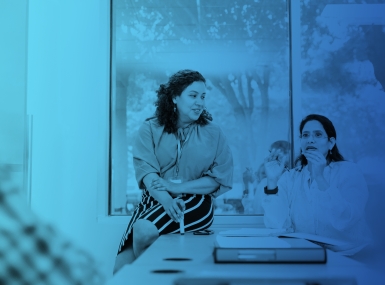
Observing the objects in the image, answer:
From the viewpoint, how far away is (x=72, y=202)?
2.06 meters

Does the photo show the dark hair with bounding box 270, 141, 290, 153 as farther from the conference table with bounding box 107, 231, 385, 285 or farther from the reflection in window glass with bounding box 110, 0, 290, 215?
the conference table with bounding box 107, 231, 385, 285

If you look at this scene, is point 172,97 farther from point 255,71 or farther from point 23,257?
point 23,257

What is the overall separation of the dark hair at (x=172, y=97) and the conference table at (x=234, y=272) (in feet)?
3.25

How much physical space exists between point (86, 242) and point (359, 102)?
143 cm

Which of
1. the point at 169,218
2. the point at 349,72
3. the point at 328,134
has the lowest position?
the point at 169,218

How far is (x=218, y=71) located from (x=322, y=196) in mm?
811

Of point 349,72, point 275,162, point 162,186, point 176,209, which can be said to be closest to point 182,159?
point 162,186

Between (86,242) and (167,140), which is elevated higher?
(167,140)

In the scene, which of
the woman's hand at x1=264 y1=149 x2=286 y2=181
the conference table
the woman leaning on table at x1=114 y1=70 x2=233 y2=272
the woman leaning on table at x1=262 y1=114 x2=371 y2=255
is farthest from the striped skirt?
the conference table

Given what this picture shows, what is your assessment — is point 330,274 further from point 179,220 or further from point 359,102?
point 359,102

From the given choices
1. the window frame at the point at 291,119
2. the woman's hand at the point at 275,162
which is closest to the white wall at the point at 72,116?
the window frame at the point at 291,119

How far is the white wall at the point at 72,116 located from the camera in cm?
196

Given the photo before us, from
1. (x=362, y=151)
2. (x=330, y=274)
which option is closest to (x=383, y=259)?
(x=362, y=151)

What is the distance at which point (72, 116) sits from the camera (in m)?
2.06
